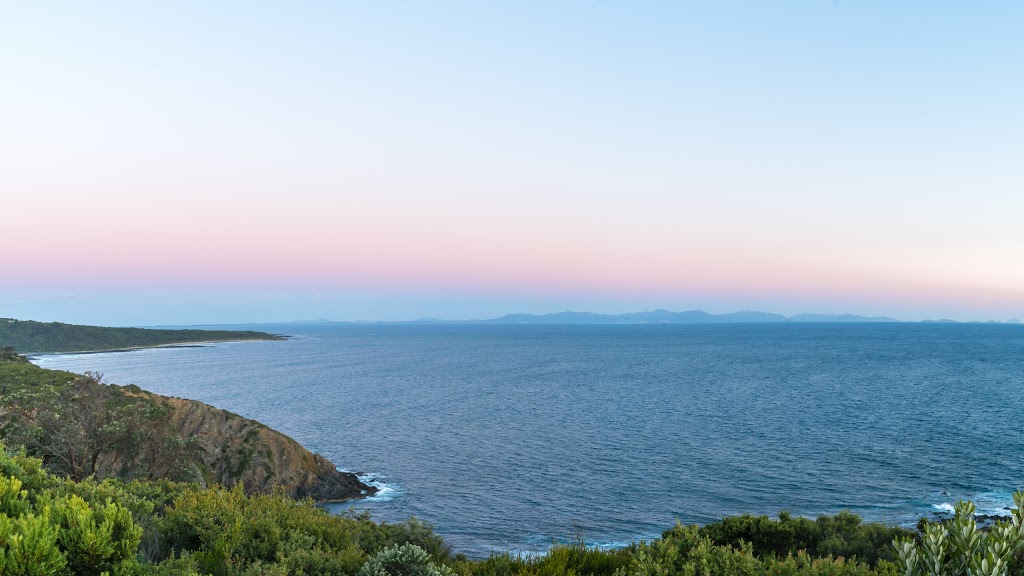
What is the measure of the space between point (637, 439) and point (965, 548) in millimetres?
60552

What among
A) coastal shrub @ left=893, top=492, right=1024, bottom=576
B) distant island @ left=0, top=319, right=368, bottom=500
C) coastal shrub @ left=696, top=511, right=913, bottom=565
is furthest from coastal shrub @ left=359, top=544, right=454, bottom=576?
coastal shrub @ left=696, top=511, right=913, bottom=565

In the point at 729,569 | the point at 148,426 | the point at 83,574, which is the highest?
the point at 83,574

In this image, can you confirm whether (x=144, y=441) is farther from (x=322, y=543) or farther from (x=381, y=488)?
(x=322, y=543)

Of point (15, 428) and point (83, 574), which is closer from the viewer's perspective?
point (83, 574)

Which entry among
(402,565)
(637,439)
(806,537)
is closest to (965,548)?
(402,565)

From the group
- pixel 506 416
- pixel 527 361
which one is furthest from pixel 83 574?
pixel 527 361

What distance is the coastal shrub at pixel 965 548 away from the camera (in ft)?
26.2

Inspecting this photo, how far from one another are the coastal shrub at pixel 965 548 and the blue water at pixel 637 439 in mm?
31465

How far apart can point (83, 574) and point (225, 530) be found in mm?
5115

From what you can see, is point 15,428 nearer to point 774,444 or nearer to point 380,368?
point 774,444

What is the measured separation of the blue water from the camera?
44438 mm

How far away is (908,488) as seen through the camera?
1884 inches

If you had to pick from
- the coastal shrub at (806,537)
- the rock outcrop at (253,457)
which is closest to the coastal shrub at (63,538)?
the coastal shrub at (806,537)

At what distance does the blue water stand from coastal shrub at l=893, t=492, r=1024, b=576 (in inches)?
1239
